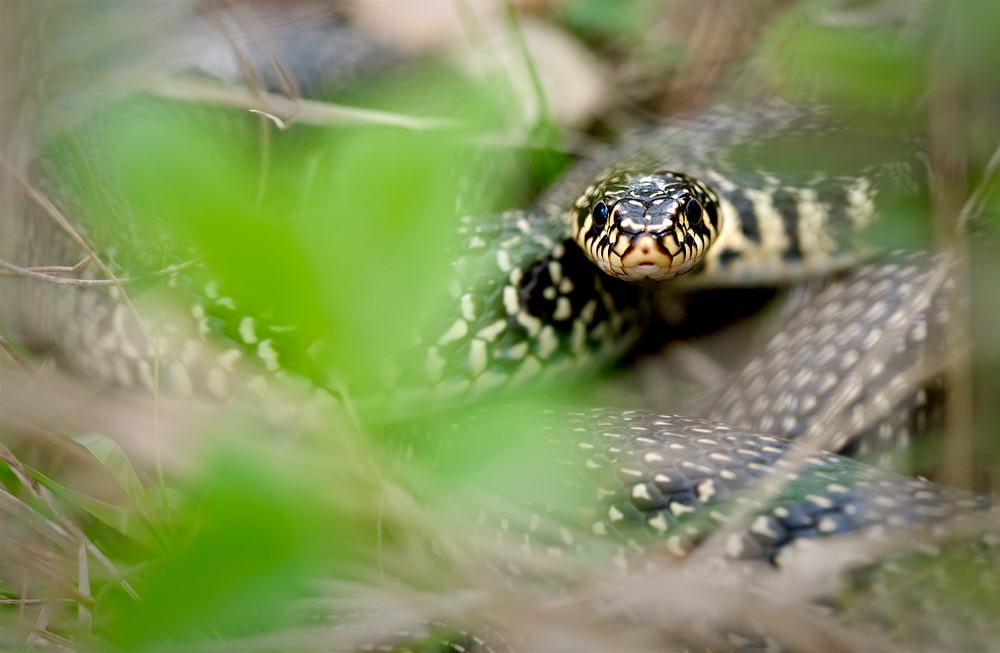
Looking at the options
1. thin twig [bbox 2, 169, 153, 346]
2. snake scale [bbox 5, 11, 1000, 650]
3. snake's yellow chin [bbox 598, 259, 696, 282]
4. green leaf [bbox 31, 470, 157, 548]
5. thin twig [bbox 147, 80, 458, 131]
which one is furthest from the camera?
thin twig [bbox 147, 80, 458, 131]

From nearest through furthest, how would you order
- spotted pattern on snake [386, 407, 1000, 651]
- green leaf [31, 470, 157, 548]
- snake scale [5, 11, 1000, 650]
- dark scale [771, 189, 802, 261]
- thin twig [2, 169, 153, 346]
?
spotted pattern on snake [386, 407, 1000, 651], snake scale [5, 11, 1000, 650], thin twig [2, 169, 153, 346], green leaf [31, 470, 157, 548], dark scale [771, 189, 802, 261]

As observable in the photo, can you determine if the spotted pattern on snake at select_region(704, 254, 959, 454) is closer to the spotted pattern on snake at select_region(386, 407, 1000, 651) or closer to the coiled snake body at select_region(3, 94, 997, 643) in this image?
the coiled snake body at select_region(3, 94, 997, 643)

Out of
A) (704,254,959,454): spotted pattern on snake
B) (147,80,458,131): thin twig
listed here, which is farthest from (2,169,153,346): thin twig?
(704,254,959,454): spotted pattern on snake

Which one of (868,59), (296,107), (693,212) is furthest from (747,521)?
(296,107)

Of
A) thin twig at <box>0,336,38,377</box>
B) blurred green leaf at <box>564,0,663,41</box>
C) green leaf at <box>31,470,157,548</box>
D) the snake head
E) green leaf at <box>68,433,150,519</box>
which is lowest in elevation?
green leaf at <box>31,470,157,548</box>

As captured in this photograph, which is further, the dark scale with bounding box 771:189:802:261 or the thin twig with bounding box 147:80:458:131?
the dark scale with bounding box 771:189:802:261

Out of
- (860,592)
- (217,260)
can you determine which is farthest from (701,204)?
(217,260)

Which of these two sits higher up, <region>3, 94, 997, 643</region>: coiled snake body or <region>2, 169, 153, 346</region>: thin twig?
<region>2, 169, 153, 346</region>: thin twig

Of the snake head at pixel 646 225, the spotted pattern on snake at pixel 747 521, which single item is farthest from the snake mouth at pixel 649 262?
the spotted pattern on snake at pixel 747 521
